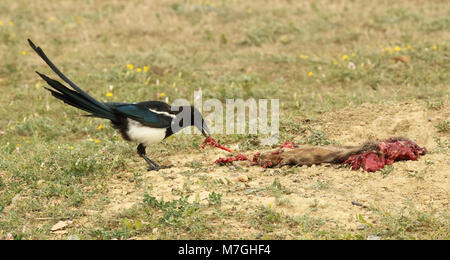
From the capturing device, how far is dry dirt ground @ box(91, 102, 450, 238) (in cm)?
508

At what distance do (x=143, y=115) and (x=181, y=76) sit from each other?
158 inches

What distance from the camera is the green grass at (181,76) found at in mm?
5199

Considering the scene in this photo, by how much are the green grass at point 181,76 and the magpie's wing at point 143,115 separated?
527 mm

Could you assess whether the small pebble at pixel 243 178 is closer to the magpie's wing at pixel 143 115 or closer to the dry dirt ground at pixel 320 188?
the dry dirt ground at pixel 320 188

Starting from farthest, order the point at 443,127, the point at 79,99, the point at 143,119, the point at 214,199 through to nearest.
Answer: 1. the point at 443,127
2. the point at 143,119
3. the point at 79,99
4. the point at 214,199

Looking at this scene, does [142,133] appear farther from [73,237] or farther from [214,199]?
[73,237]

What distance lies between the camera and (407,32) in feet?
38.9

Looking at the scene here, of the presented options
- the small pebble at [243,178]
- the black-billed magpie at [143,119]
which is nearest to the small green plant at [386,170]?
the small pebble at [243,178]

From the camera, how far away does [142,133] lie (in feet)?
20.9

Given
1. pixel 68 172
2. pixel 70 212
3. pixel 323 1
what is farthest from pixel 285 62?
pixel 70 212

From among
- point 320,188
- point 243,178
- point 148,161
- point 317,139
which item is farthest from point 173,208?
point 317,139

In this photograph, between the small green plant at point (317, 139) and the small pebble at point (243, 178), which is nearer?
the small pebble at point (243, 178)

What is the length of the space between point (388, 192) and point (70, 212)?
116 inches
